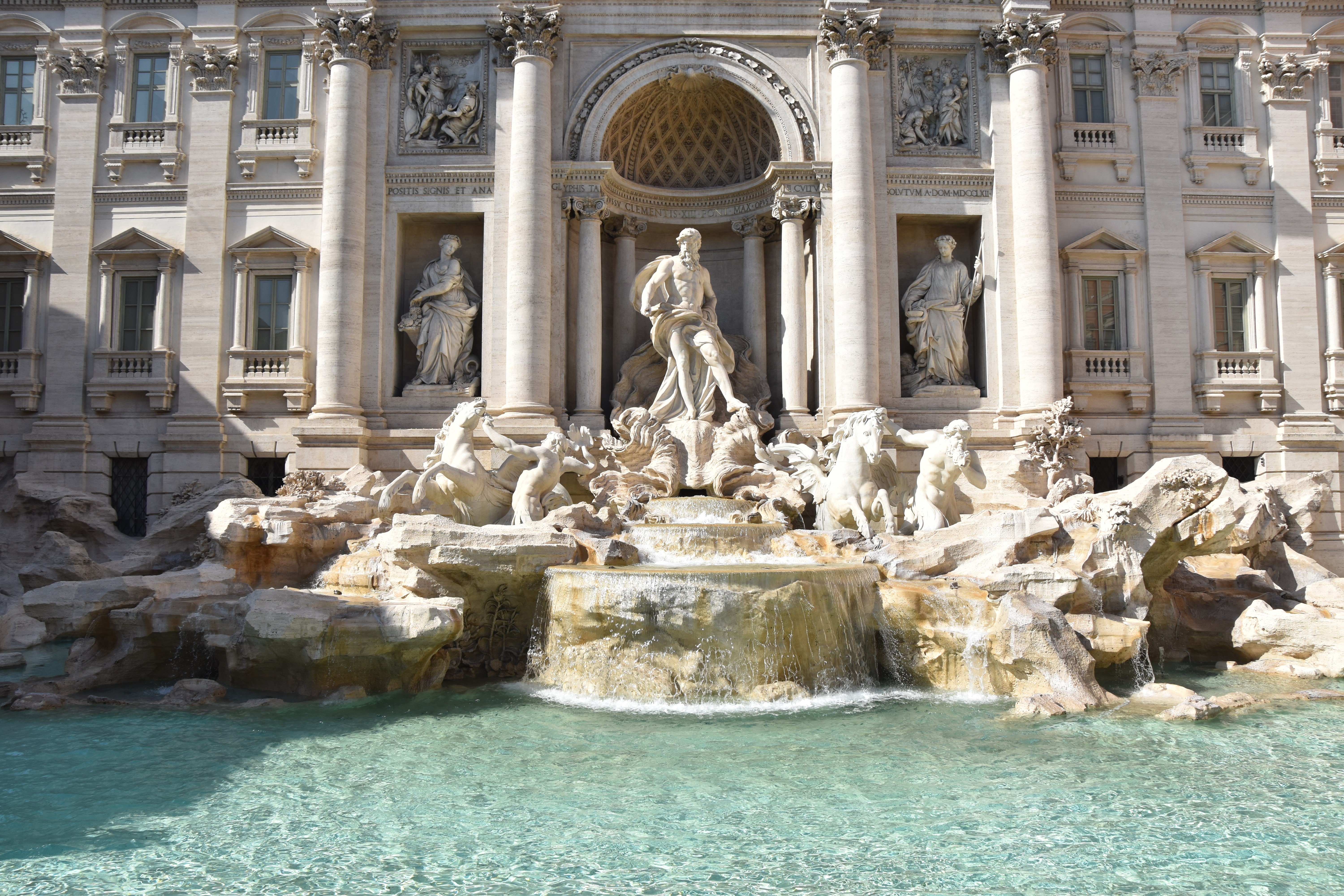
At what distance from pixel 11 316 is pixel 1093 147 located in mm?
21916

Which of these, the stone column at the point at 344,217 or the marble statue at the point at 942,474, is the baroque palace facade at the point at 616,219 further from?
the marble statue at the point at 942,474

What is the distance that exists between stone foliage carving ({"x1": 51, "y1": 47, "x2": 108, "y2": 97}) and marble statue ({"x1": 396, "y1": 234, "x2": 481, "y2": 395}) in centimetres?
777

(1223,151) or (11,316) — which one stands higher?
(1223,151)

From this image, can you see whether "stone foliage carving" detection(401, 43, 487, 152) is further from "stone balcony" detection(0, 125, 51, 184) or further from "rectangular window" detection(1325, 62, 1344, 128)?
"rectangular window" detection(1325, 62, 1344, 128)

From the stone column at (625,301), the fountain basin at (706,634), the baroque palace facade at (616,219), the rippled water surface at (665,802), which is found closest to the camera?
the rippled water surface at (665,802)

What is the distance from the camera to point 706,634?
392 inches

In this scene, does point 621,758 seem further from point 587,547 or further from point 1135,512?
point 1135,512

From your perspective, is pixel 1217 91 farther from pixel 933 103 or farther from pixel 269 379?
pixel 269 379

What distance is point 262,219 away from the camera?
60.2 feet

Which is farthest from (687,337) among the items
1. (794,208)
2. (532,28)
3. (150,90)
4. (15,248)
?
(15,248)

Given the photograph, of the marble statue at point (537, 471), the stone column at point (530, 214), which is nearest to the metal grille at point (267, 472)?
the stone column at point (530, 214)

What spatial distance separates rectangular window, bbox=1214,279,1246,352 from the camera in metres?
18.8

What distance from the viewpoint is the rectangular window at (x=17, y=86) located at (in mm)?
18984

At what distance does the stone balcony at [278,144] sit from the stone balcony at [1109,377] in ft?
50.7
